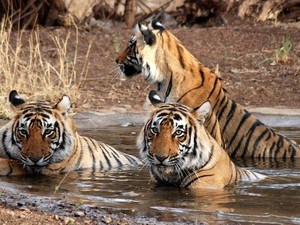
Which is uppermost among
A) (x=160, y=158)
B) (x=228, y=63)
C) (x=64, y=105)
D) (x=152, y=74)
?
(x=228, y=63)

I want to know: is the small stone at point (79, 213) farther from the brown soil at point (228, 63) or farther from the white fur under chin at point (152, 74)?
the brown soil at point (228, 63)

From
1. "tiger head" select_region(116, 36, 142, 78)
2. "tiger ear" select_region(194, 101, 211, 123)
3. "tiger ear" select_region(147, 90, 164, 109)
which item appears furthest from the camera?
"tiger head" select_region(116, 36, 142, 78)

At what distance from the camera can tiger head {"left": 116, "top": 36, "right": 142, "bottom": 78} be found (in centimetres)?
957

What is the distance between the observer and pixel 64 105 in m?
7.70

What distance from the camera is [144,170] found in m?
8.32

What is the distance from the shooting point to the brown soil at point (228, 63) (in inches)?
488

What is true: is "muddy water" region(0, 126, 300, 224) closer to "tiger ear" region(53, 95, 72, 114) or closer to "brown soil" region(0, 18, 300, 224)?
"tiger ear" region(53, 95, 72, 114)

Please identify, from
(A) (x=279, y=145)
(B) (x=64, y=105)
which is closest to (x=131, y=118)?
(A) (x=279, y=145)

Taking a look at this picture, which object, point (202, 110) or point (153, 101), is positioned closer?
point (202, 110)

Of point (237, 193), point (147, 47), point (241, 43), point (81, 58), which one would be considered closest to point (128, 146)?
point (147, 47)

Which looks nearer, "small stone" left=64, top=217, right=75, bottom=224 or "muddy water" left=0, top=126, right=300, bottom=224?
"small stone" left=64, top=217, right=75, bottom=224

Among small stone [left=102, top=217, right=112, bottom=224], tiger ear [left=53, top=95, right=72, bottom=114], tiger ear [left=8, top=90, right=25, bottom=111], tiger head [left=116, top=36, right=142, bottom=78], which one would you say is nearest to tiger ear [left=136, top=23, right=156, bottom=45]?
tiger head [left=116, top=36, right=142, bottom=78]

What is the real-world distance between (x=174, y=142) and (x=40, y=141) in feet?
3.68

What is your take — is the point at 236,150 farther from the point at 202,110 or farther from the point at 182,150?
the point at 182,150
